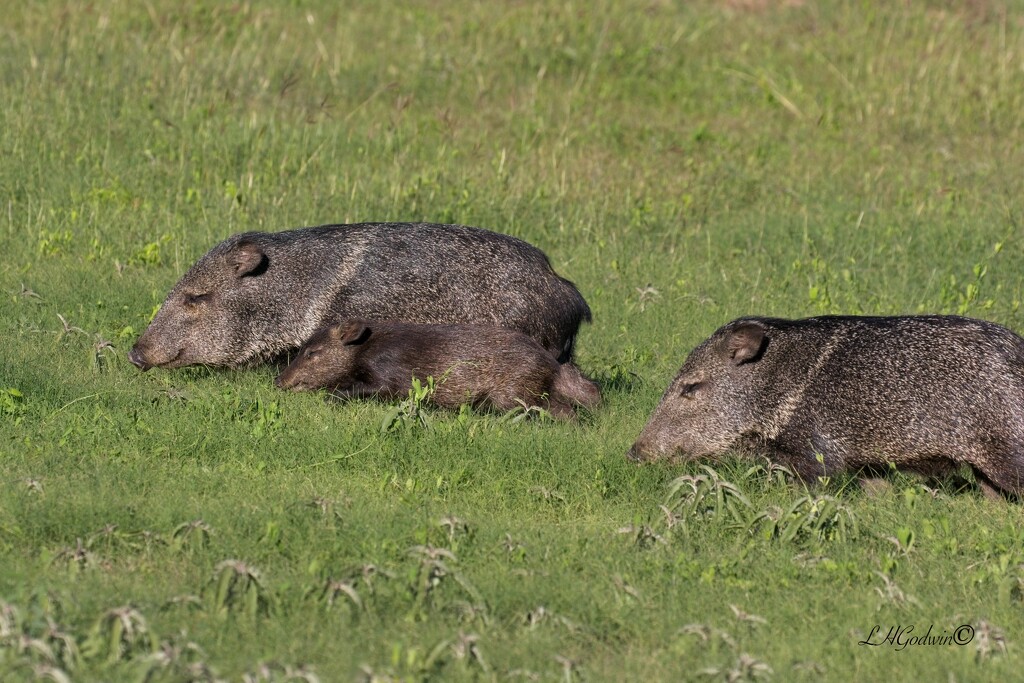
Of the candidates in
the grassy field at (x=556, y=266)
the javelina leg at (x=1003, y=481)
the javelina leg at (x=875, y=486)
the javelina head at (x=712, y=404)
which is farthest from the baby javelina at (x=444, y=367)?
the javelina leg at (x=1003, y=481)

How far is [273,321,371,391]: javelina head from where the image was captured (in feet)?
24.5

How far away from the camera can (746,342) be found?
21.8ft

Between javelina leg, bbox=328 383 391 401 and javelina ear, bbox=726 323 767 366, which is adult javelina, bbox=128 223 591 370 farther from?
javelina ear, bbox=726 323 767 366

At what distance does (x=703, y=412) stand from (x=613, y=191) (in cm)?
505

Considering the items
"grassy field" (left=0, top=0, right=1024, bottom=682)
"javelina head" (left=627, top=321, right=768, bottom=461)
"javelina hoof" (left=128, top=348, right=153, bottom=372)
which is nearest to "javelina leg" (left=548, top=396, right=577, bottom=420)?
"grassy field" (left=0, top=0, right=1024, bottom=682)

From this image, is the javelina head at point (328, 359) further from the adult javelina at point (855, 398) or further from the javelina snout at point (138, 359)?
the adult javelina at point (855, 398)

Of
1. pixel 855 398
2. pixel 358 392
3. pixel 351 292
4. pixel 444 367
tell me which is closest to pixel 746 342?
pixel 855 398

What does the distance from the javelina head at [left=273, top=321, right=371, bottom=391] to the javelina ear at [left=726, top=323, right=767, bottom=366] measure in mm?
2014

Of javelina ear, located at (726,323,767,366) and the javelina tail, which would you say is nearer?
javelina ear, located at (726,323,767,366)

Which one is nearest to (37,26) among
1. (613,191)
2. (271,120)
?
(271,120)

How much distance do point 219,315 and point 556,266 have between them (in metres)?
2.91

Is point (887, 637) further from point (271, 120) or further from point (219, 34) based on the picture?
point (219, 34)

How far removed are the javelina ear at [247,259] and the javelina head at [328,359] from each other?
0.78 metres

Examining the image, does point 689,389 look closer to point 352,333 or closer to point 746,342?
point 746,342
